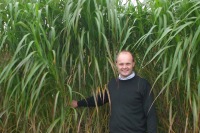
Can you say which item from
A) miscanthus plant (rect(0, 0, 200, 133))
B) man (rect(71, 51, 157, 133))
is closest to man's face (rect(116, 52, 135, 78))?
man (rect(71, 51, 157, 133))

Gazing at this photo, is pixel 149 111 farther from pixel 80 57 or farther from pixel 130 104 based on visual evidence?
pixel 80 57

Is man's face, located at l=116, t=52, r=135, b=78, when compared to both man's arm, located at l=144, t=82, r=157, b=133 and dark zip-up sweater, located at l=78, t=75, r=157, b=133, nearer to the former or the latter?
dark zip-up sweater, located at l=78, t=75, r=157, b=133

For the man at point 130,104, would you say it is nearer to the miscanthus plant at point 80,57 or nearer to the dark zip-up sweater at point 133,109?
the dark zip-up sweater at point 133,109

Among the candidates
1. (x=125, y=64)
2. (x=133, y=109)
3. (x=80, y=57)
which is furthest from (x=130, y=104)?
(x=80, y=57)

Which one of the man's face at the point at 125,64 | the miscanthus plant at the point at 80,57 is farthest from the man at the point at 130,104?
the miscanthus plant at the point at 80,57

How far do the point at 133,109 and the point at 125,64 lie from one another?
0.31m

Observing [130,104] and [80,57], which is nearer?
[130,104]

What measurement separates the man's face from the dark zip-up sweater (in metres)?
0.07

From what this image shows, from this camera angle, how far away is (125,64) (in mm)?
2551

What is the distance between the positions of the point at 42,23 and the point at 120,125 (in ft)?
3.21

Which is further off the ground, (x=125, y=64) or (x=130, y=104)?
(x=125, y=64)

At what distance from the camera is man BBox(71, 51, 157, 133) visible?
8.32ft

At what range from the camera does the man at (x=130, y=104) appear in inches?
99.9

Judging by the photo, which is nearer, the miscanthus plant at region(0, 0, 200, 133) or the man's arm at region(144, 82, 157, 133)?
the man's arm at region(144, 82, 157, 133)
